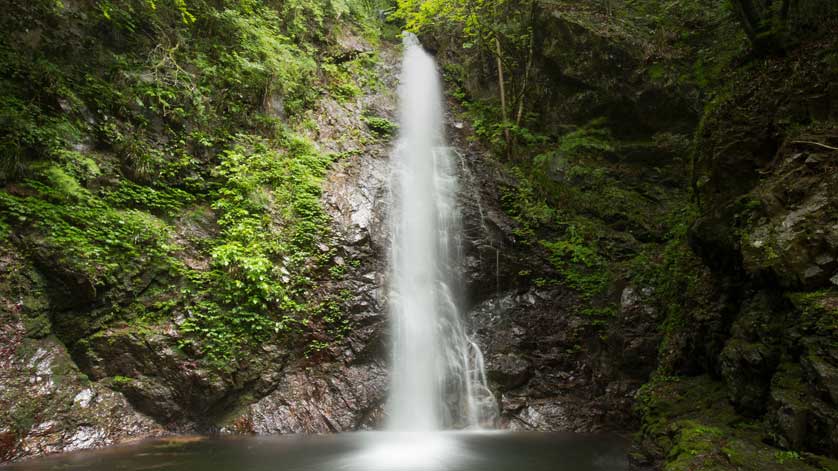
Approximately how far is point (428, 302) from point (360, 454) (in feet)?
13.5

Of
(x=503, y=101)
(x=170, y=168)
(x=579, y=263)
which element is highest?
(x=503, y=101)

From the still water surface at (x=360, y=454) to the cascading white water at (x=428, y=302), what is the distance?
0.90m

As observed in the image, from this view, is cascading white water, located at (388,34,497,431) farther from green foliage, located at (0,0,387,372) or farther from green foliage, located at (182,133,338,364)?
green foliage, located at (182,133,338,364)

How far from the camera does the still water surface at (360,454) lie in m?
5.46

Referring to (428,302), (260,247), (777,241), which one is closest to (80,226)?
(260,247)

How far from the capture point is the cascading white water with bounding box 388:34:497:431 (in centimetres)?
852

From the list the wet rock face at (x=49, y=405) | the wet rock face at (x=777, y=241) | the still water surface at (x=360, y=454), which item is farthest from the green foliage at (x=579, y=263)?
the wet rock face at (x=49, y=405)

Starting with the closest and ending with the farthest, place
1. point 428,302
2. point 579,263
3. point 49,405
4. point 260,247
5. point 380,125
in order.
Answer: point 49,405, point 260,247, point 428,302, point 579,263, point 380,125

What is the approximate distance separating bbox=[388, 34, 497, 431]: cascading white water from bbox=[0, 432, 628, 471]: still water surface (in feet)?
2.95

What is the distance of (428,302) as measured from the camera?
9.99 metres

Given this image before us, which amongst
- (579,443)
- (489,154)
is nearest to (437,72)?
(489,154)

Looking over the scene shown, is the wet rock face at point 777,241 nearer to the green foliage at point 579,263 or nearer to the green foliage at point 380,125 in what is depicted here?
the green foliage at point 579,263

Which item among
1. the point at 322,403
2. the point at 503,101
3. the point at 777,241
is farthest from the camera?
the point at 503,101

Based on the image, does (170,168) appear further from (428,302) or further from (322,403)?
(428,302)
